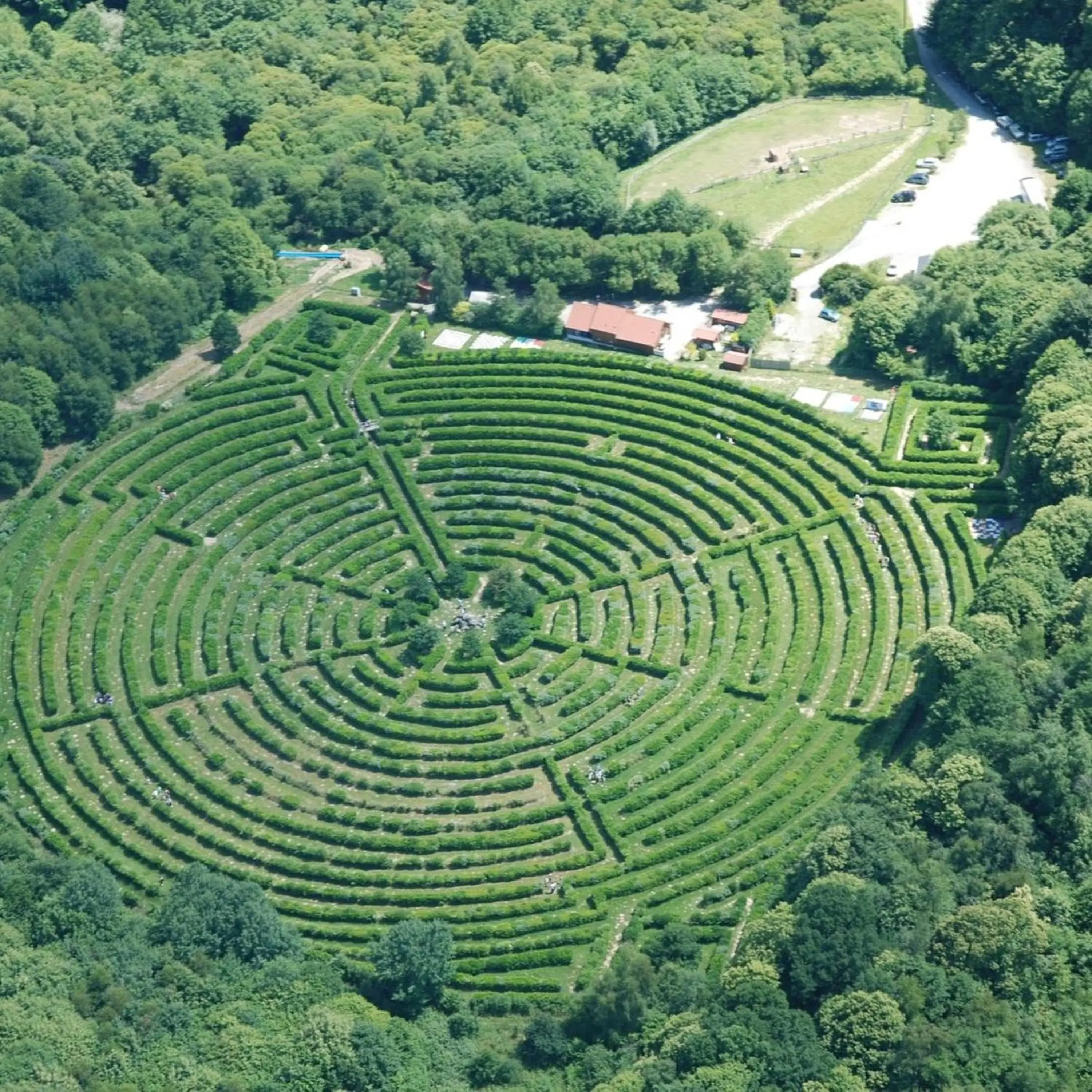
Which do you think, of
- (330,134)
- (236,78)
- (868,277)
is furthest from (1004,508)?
(236,78)

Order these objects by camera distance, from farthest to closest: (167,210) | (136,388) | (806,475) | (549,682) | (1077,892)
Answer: (167,210) < (136,388) < (806,475) < (549,682) < (1077,892)

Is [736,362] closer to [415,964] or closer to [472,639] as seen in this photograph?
[472,639]

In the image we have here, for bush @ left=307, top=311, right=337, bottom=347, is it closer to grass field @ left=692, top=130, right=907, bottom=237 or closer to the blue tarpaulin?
the blue tarpaulin

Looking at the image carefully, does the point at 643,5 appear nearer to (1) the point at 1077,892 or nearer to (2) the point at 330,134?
(2) the point at 330,134

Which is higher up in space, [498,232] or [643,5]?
[643,5]

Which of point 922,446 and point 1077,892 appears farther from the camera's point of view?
point 922,446

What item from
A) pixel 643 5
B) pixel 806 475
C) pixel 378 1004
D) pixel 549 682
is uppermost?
pixel 643 5

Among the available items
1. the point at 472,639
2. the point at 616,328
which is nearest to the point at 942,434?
the point at 616,328
